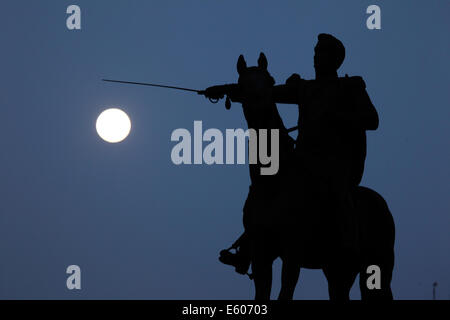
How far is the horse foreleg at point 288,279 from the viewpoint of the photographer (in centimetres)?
1256

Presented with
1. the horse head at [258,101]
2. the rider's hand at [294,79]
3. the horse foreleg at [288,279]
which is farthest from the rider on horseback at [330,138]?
the horse foreleg at [288,279]

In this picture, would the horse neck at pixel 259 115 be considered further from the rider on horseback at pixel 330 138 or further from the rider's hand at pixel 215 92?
the rider's hand at pixel 215 92

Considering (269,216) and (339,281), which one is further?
(339,281)

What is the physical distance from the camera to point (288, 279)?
41.4 feet

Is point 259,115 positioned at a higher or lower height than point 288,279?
higher

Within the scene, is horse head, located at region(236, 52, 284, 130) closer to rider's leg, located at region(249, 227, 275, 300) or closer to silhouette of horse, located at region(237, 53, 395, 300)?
silhouette of horse, located at region(237, 53, 395, 300)

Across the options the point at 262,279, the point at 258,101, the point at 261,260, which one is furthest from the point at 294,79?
the point at 262,279

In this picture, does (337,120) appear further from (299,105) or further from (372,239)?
(372,239)

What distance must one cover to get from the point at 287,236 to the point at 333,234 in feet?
2.69

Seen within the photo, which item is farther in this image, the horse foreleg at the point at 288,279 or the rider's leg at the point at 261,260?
the rider's leg at the point at 261,260

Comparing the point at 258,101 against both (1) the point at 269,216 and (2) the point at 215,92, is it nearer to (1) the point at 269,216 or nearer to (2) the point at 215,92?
(2) the point at 215,92

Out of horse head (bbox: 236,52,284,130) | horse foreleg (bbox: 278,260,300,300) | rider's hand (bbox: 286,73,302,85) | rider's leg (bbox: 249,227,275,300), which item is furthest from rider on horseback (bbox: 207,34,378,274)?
horse foreleg (bbox: 278,260,300,300)
